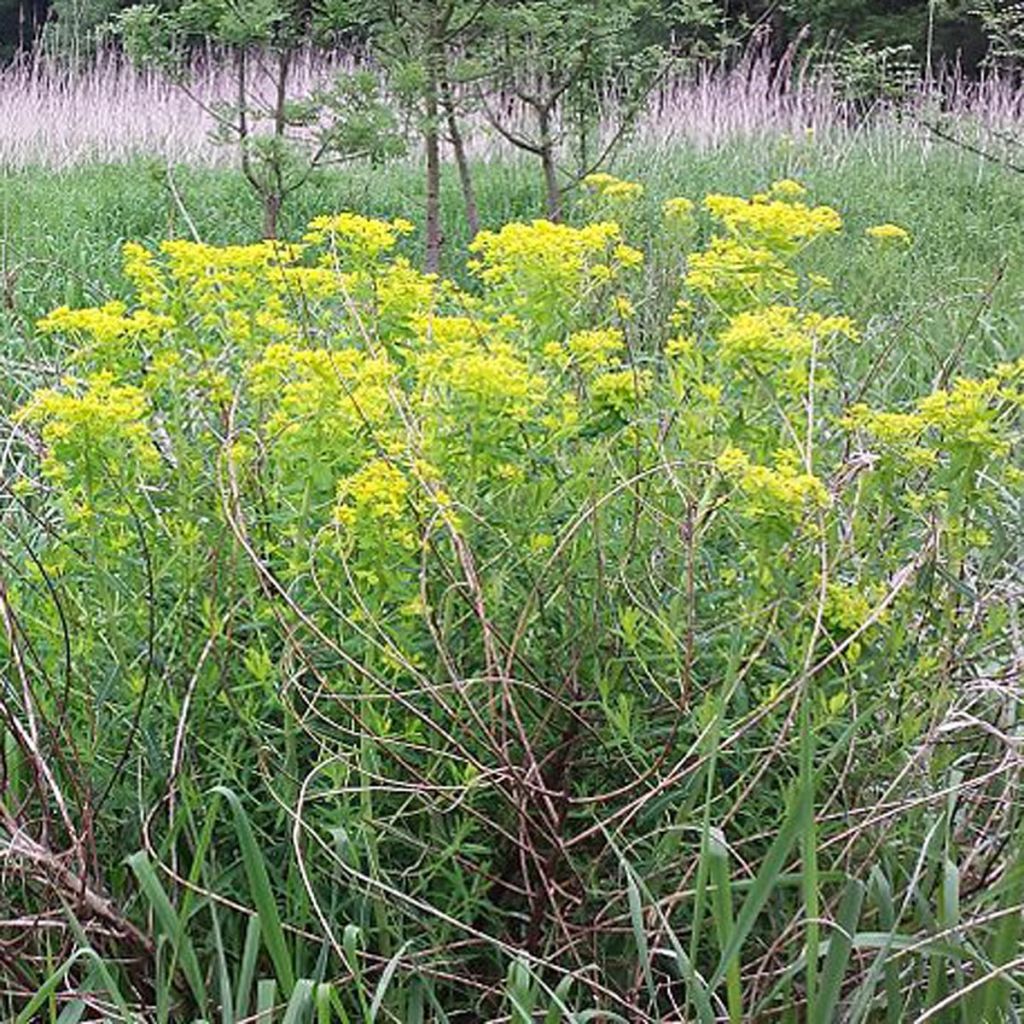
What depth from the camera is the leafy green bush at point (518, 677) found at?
172 centimetres

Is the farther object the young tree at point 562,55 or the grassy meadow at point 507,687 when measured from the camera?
the young tree at point 562,55

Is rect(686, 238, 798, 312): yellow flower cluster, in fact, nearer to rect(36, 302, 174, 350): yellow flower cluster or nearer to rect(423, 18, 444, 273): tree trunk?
rect(36, 302, 174, 350): yellow flower cluster

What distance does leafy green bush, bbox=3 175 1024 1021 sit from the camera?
5.64 ft

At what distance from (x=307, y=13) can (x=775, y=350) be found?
5953 millimetres

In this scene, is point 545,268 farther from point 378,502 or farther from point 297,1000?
point 297,1000

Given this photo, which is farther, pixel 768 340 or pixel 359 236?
pixel 359 236

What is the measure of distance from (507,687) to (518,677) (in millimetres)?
240

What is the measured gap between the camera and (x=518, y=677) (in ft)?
6.32

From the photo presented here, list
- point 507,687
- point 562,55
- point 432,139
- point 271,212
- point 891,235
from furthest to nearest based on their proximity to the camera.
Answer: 1. point 562,55
2. point 432,139
3. point 271,212
4. point 891,235
5. point 507,687

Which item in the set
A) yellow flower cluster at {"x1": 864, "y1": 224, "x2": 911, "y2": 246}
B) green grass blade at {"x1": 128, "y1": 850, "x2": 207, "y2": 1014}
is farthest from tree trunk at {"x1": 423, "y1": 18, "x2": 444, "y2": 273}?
green grass blade at {"x1": 128, "y1": 850, "x2": 207, "y2": 1014}

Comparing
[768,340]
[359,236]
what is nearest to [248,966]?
[768,340]

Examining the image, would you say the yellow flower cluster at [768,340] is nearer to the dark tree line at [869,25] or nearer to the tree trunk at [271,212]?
the tree trunk at [271,212]

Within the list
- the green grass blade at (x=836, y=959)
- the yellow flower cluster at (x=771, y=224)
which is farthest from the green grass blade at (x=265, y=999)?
the yellow flower cluster at (x=771, y=224)

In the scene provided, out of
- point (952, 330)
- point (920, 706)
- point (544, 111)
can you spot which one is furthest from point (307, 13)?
point (920, 706)
